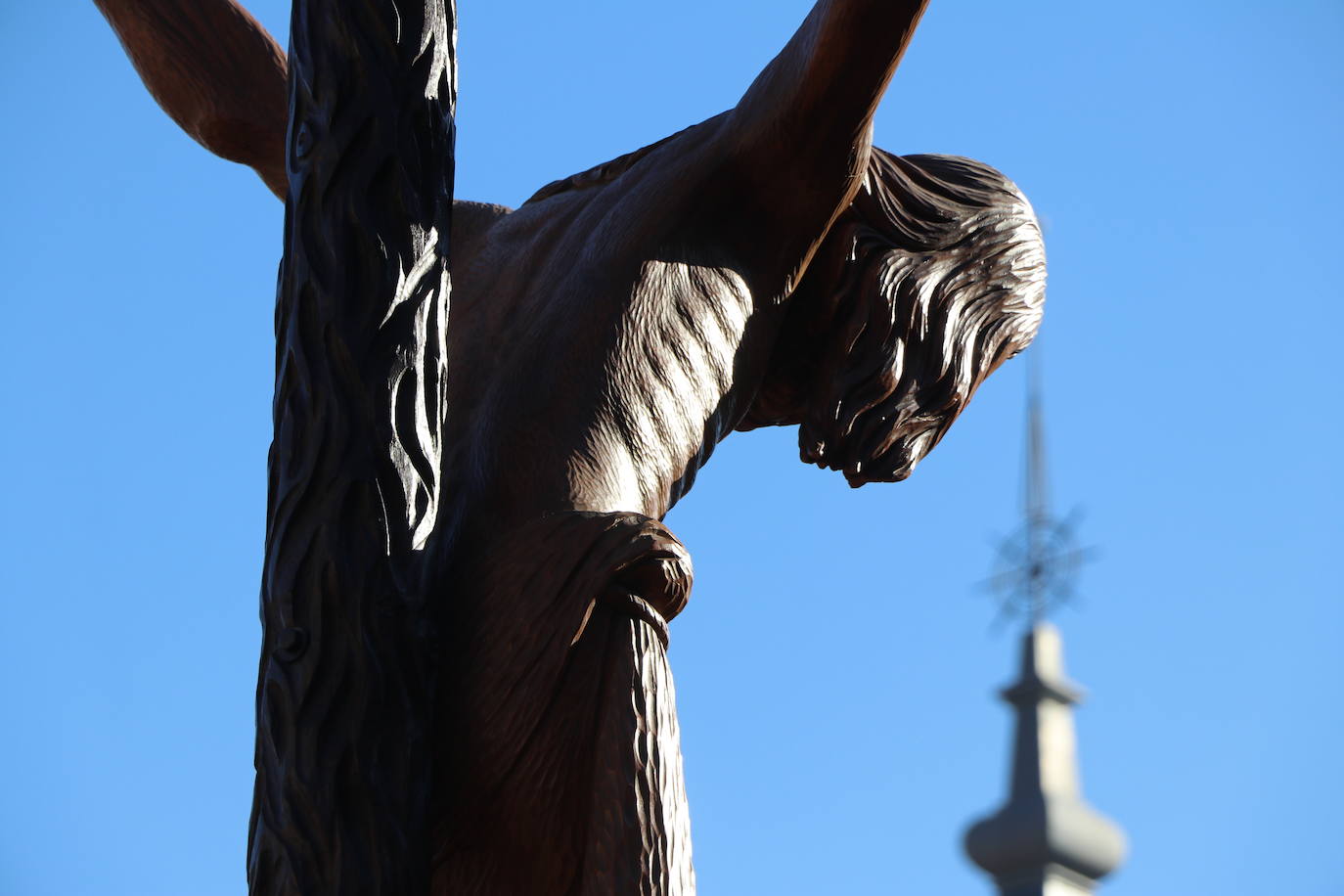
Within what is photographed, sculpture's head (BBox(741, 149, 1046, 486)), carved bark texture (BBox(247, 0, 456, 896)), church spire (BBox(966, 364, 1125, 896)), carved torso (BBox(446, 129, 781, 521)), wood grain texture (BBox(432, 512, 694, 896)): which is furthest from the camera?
church spire (BBox(966, 364, 1125, 896))

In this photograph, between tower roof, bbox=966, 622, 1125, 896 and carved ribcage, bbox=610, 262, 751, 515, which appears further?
tower roof, bbox=966, 622, 1125, 896

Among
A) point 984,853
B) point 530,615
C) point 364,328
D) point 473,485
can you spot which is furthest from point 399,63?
point 984,853

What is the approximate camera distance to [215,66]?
2.85 m

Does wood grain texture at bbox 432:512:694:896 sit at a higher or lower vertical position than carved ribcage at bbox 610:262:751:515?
lower

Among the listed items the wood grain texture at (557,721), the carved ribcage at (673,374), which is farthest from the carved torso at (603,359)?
the wood grain texture at (557,721)

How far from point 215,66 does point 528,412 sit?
86 centimetres

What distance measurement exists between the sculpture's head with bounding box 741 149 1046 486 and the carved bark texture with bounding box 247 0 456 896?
59 cm

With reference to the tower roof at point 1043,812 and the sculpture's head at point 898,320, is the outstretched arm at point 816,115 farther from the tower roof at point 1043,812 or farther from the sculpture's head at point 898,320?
Answer: the tower roof at point 1043,812

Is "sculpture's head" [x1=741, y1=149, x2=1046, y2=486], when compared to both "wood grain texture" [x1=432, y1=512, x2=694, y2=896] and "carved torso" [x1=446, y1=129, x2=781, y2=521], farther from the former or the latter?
"wood grain texture" [x1=432, y1=512, x2=694, y2=896]

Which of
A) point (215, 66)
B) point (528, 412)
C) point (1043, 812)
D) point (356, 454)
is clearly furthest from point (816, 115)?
point (1043, 812)

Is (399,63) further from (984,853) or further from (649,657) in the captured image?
(984,853)

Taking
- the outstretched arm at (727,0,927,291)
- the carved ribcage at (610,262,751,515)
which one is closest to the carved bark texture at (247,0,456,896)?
the carved ribcage at (610,262,751,515)

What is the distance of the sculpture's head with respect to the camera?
263cm

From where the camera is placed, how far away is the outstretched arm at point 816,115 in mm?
2295
